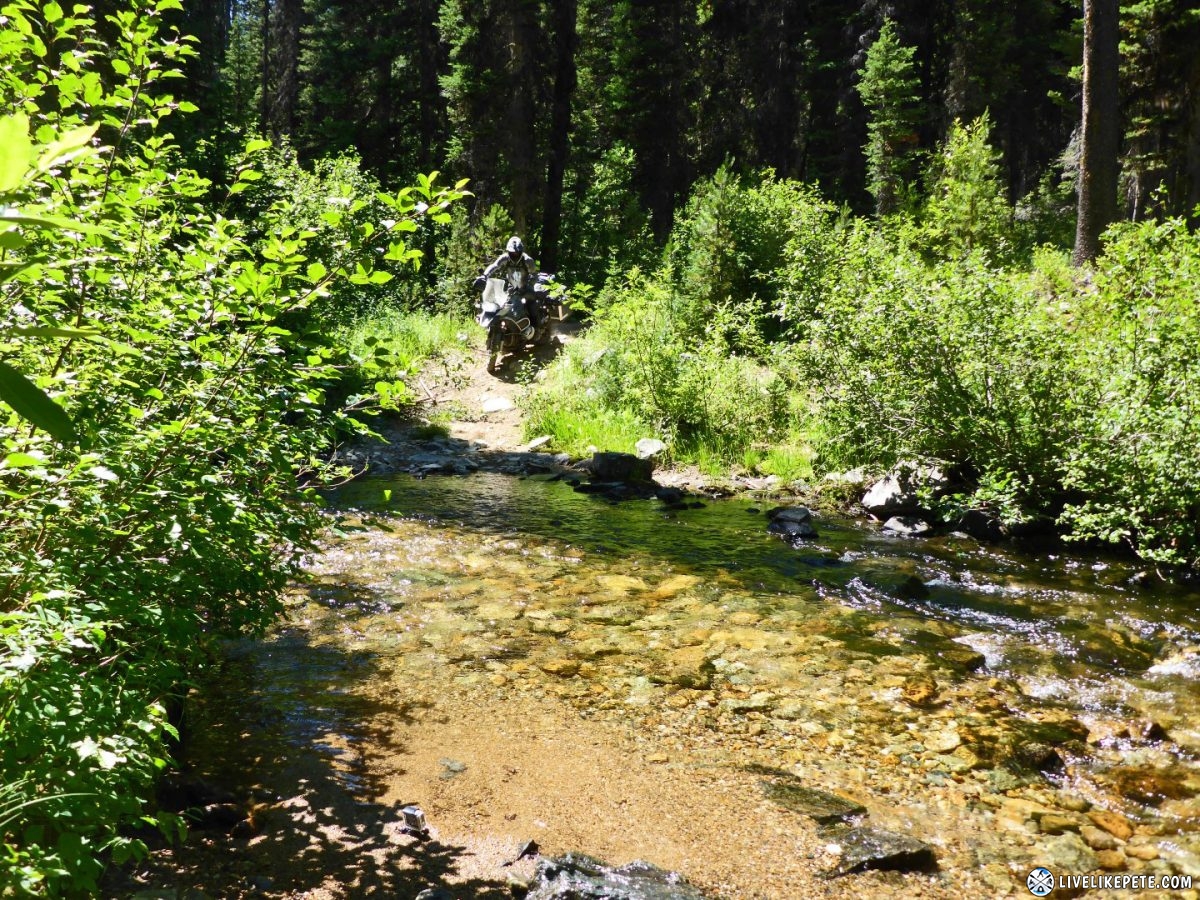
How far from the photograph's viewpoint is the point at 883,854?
3605 mm

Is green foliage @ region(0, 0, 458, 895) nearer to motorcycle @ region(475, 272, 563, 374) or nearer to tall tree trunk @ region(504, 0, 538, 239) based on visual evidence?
motorcycle @ region(475, 272, 563, 374)

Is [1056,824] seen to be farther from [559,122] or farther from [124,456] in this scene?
[559,122]

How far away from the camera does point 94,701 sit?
2.06 metres

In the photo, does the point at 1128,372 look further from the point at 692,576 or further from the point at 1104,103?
the point at 1104,103

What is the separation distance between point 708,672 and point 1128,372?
5002 mm

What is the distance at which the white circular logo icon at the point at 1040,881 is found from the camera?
11.3 feet

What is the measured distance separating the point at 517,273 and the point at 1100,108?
1123 cm

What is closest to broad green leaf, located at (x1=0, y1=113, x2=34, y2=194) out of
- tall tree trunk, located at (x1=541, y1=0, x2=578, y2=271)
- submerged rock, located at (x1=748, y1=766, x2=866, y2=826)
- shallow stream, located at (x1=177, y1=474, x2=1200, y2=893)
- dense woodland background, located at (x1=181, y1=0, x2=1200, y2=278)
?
shallow stream, located at (x1=177, y1=474, x2=1200, y2=893)

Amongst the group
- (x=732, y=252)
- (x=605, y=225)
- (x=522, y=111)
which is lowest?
(x=732, y=252)

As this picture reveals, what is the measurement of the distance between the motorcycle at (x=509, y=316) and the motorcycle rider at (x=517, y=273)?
3 centimetres

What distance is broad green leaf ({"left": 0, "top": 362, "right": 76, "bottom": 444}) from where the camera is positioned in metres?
0.68

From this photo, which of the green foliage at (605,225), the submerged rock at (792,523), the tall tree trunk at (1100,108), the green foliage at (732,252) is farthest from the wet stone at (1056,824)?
the green foliage at (605,225)

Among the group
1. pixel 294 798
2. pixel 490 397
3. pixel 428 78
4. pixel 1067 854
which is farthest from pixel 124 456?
pixel 428 78

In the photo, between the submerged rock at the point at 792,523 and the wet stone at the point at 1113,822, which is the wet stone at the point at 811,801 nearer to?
the wet stone at the point at 1113,822
